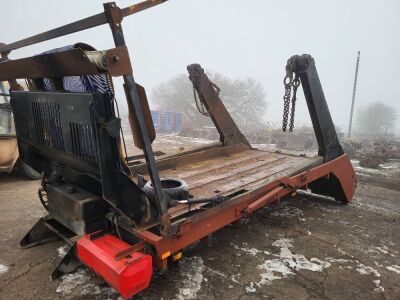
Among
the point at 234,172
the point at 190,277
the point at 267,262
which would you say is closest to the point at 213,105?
the point at 234,172

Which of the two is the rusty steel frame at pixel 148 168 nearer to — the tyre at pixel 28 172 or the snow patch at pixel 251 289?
the snow patch at pixel 251 289

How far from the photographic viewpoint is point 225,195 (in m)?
3.14

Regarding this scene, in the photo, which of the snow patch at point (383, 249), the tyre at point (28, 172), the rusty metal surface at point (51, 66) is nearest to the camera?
the rusty metal surface at point (51, 66)

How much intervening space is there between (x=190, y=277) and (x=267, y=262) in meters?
0.87

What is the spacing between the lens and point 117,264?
2152 millimetres

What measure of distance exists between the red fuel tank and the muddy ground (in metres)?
0.55

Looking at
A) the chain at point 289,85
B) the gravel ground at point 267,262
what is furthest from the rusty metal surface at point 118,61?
the chain at point 289,85

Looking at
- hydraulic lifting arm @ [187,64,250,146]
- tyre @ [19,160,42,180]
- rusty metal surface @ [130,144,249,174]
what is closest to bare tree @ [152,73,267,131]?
tyre @ [19,160,42,180]

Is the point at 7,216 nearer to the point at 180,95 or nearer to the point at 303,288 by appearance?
the point at 303,288

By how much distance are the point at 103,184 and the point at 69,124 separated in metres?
0.71

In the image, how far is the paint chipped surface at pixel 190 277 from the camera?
2.73 metres

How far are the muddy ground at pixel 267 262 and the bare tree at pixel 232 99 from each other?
19240mm

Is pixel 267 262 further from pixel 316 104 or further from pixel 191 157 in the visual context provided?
pixel 316 104

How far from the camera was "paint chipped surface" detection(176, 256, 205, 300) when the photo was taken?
107 inches
